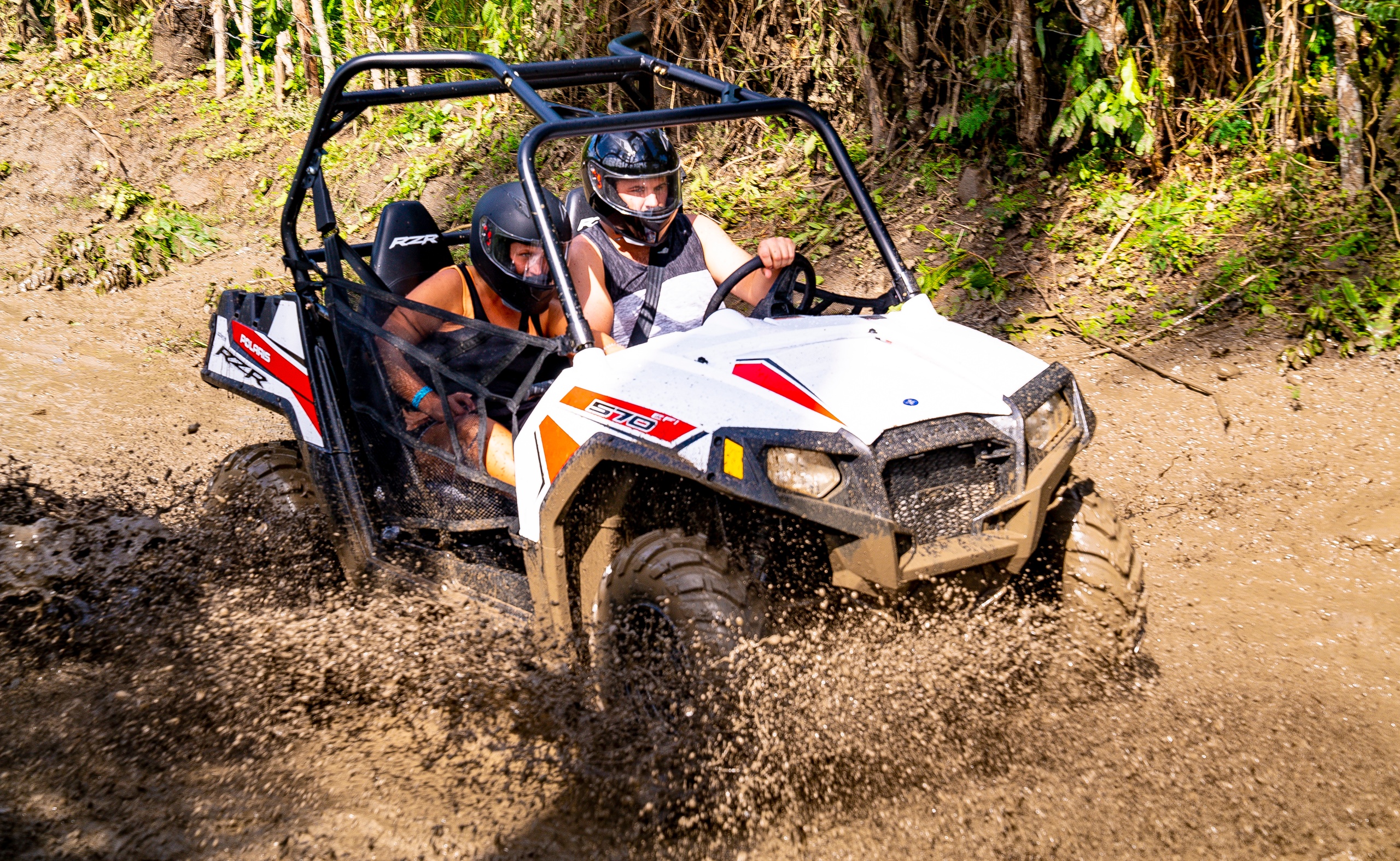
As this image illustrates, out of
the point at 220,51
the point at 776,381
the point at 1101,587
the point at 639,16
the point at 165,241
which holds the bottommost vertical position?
the point at 165,241

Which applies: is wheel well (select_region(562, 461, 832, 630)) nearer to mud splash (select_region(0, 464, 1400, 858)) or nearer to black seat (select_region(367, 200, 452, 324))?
mud splash (select_region(0, 464, 1400, 858))

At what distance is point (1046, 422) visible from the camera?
2.76 meters

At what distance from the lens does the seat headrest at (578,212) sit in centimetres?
401

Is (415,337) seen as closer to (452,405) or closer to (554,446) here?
(452,405)

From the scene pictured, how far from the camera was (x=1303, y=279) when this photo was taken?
4938 mm

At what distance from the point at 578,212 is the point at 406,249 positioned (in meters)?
0.65

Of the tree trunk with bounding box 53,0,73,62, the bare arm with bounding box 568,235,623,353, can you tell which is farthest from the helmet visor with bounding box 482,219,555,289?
the tree trunk with bounding box 53,0,73,62

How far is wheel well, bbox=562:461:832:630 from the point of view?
2.78 m

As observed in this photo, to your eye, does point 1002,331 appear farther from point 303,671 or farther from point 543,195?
point 303,671

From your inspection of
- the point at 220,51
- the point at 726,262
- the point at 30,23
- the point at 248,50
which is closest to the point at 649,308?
the point at 726,262

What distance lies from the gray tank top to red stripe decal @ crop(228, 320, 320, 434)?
3.49 feet

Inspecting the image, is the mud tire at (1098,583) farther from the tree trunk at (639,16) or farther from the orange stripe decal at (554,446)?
the tree trunk at (639,16)

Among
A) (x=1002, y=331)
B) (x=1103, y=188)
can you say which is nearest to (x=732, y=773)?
(x=1002, y=331)

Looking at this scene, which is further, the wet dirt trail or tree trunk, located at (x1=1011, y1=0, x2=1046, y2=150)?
tree trunk, located at (x1=1011, y1=0, x2=1046, y2=150)
